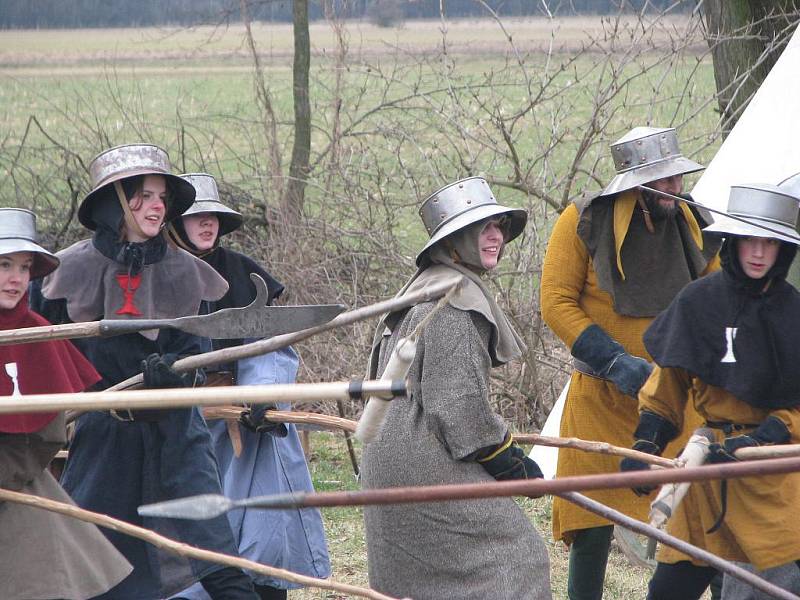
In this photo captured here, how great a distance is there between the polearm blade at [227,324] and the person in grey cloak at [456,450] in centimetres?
76

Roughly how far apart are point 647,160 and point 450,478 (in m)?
1.52

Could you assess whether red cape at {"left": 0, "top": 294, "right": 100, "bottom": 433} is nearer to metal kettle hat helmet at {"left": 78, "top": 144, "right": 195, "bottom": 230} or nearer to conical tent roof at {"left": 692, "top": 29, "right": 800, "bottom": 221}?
metal kettle hat helmet at {"left": 78, "top": 144, "right": 195, "bottom": 230}

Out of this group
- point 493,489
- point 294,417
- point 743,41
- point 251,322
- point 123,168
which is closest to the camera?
point 493,489

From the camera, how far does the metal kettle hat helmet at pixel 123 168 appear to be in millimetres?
3867

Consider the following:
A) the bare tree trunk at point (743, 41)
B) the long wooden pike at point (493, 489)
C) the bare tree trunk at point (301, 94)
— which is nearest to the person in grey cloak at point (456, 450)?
the long wooden pike at point (493, 489)

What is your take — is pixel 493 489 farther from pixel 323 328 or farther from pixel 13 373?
pixel 13 373

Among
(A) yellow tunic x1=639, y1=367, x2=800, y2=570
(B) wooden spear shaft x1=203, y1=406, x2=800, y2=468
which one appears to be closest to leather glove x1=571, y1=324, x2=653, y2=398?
(A) yellow tunic x1=639, y1=367, x2=800, y2=570

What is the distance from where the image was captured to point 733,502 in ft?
11.9

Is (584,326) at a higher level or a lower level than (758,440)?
higher

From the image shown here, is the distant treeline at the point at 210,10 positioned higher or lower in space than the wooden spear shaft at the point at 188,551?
higher

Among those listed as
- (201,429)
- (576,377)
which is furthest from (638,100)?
(201,429)

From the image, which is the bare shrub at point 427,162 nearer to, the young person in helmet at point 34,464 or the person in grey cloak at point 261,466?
the person in grey cloak at point 261,466

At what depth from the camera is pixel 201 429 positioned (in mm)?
3916

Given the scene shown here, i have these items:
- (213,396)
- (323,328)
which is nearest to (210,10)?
(323,328)
